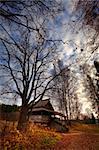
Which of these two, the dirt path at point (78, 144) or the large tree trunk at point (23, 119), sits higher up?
the large tree trunk at point (23, 119)

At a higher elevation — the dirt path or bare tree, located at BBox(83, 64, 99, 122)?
bare tree, located at BBox(83, 64, 99, 122)

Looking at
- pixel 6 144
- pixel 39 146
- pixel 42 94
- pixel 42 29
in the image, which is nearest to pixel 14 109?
pixel 42 94

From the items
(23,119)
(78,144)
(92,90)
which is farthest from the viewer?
(92,90)

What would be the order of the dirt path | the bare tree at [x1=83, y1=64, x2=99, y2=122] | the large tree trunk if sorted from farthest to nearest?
the bare tree at [x1=83, y1=64, x2=99, y2=122], the large tree trunk, the dirt path

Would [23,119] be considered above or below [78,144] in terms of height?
above

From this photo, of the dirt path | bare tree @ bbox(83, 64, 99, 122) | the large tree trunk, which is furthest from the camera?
bare tree @ bbox(83, 64, 99, 122)

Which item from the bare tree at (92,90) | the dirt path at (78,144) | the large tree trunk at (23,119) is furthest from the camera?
the bare tree at (92,90)

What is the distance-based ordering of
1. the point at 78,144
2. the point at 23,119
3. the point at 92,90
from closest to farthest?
the point at 78,144 → the point at 23,119 → the point at 92,90

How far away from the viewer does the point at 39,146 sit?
16688 millimetres

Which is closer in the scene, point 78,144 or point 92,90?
point 78,144

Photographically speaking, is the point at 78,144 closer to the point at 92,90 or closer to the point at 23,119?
the point at 23,119

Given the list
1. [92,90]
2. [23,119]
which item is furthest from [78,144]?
[92,90]

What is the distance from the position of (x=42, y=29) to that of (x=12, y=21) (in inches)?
42.8

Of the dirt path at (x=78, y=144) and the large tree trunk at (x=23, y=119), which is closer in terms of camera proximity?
the dirt path at (x=78, y=144)
